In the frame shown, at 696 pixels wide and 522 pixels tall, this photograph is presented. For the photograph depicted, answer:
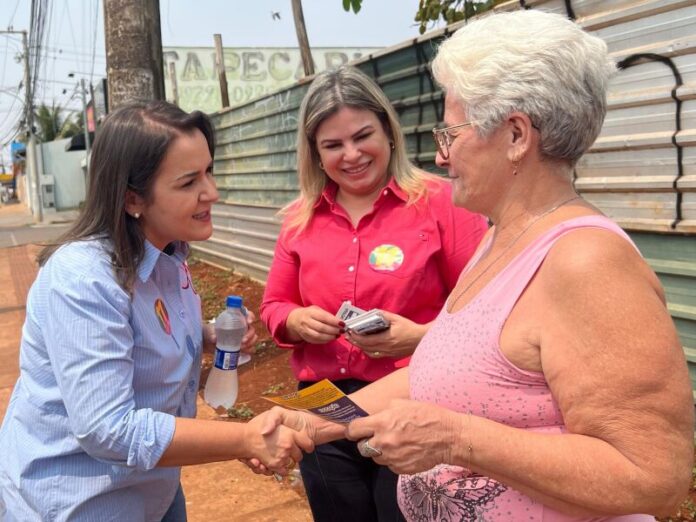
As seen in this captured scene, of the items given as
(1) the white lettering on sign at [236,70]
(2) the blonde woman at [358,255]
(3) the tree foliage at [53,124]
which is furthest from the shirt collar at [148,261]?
(3) the tree foliage at [53,124]

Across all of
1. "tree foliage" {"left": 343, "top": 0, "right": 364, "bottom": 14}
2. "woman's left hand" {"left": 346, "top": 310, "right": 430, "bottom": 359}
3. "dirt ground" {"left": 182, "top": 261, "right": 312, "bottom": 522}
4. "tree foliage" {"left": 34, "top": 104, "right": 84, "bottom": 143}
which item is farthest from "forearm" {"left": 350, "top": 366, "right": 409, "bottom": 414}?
"tree foliage" {"left": 34, "top": 104, "right": 84, "bottom": 143}

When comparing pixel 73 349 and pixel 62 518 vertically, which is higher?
pixel 73 349

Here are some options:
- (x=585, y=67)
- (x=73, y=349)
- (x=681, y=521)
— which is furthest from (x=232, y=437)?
(x=681, y=521)

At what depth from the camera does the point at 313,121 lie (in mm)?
2709

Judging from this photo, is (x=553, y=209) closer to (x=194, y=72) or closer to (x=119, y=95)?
(x=119, y=95)

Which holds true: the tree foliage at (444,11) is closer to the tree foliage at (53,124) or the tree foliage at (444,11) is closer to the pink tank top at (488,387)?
the pink tank top at (488,387)

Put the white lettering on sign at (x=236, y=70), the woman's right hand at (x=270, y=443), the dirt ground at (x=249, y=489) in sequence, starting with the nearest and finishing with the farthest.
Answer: the woman's right hand at (x=270, y=443), the dirt ground at (x=249, y=489), the white lettering on sign at (x=236, y=70)

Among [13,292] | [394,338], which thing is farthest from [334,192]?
[13,292]

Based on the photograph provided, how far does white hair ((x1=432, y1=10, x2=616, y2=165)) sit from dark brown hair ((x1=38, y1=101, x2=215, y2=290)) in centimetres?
89

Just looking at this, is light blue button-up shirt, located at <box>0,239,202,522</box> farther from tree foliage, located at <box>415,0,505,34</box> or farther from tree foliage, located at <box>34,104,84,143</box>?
tree foliage, located at <box>34,104,84,143</box>

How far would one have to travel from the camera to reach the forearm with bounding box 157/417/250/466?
Result: 1835mm

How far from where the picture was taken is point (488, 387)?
1587mm

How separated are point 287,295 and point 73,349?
3.91 ft

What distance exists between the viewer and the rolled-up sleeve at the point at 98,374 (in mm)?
1746
